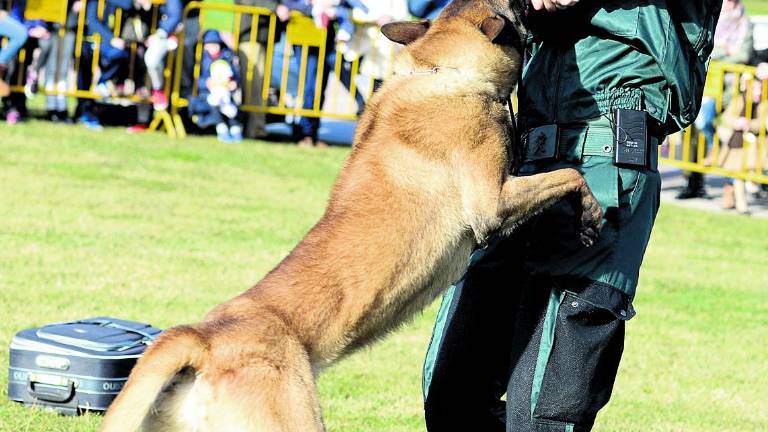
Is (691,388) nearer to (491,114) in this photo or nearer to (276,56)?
(491,114)

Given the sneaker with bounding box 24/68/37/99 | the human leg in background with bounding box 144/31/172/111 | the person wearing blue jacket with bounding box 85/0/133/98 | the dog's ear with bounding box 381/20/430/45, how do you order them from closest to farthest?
the dog's ear with bounding box 381/20/430/45
the sneaker with bounding box 24/68/37/99
the human leg in background with bounding box 144/31/172/111
the person wearing blue jacket with bounding box 85/0/133/98

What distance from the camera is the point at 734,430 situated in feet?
18.8

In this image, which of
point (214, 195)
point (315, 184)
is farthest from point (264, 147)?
point (214, 195)

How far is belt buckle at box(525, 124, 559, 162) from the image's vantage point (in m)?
3.76

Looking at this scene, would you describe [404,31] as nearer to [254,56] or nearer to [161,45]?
[161,45]

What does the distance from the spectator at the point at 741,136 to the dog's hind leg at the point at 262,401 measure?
10521 mm

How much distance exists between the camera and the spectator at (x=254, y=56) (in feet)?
47.5

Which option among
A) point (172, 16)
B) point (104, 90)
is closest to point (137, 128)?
point (104, 90)

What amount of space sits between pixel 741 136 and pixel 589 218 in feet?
33.3

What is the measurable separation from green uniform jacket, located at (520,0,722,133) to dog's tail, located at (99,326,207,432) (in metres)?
1.40

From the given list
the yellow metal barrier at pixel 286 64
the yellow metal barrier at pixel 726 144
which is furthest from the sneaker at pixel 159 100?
the yellow metal barrier at pixel 726 144

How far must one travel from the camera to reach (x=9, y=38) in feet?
45.0

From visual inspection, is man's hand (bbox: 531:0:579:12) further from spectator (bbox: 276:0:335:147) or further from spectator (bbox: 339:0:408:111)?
spectator (bbox: 339:0:408:111)

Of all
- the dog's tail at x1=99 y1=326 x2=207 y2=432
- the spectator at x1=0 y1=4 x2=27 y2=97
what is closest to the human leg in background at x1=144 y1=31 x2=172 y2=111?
the spectator at x1=0 y1=4 x2=27 y2=97
